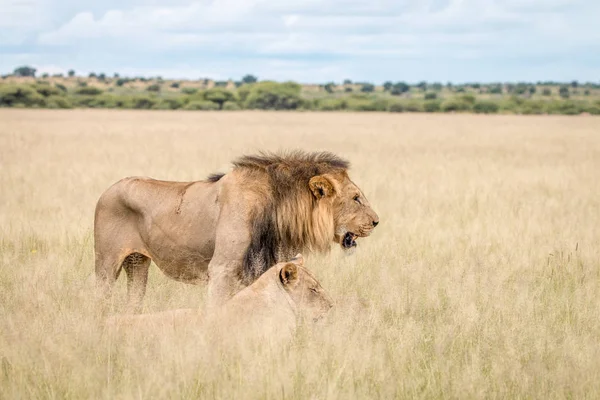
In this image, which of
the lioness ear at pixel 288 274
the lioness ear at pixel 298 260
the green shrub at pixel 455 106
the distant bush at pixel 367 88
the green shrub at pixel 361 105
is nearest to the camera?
the lioness ear at pixel 288 274

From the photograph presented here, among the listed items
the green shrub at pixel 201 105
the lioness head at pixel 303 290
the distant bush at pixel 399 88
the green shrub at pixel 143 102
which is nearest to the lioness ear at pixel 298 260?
the lioness head at pixel 303 290

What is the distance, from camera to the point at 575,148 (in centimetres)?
2547

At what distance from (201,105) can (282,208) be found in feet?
204

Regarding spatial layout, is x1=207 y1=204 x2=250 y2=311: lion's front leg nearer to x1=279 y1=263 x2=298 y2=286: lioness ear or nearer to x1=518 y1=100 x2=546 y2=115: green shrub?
x1=279 y1=263 x2=298 y2=286: lioness ear

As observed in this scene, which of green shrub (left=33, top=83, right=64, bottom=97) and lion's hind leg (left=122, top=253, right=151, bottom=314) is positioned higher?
lion's hind leg (left=122, top=253, right=151, bottom=314)

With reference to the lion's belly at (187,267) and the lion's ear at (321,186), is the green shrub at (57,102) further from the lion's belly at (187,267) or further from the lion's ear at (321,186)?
the lion's ear at (321,186)

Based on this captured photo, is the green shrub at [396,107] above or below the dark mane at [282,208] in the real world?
below

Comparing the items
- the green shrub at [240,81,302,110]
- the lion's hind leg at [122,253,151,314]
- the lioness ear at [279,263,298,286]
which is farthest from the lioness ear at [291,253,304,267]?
the green shrub at [240,81,302,110]

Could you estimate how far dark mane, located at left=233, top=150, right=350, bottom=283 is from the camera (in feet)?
20.1

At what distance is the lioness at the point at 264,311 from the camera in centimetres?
529

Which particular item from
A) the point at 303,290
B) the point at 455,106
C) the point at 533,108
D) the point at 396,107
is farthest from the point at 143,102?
the point at 303,290

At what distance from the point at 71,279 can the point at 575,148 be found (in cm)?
2076

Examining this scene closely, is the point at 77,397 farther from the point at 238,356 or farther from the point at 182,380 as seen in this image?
the point at 238,356

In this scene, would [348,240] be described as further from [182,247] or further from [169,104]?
[169,104]
